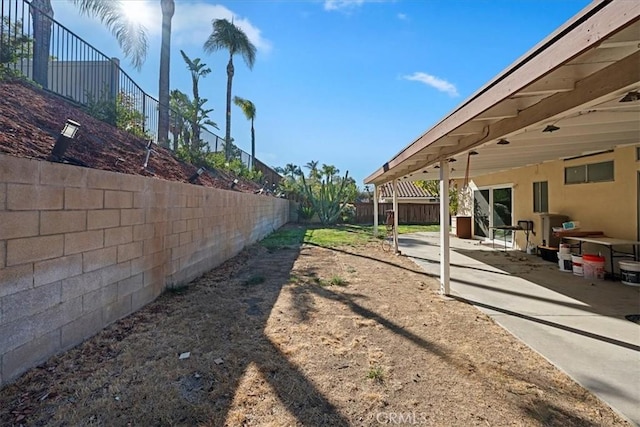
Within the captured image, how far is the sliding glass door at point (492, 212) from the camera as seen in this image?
1019cm

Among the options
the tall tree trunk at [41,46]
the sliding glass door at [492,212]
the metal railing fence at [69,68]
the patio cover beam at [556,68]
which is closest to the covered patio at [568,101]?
the patio cover beam at [556,68]

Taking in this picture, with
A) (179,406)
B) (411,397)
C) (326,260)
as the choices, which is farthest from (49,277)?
(326,260)

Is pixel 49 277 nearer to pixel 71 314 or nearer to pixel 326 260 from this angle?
pixel 71 314

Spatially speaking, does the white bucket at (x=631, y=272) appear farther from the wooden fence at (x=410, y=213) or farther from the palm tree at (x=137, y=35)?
the wooden fence at (x=410, y=213)

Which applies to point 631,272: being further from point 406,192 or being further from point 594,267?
point 406,192

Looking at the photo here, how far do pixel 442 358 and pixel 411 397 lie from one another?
750 millimetres

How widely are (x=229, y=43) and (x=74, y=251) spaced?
17526mm

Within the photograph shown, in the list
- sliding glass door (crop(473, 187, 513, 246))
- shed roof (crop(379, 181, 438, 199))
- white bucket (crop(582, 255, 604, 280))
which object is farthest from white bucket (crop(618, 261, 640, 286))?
shed roof (crop(379, 181, 438, 199))

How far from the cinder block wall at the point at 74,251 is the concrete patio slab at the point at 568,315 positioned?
4.16m

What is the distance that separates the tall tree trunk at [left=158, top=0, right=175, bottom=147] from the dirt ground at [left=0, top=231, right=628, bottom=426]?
19.0 ft

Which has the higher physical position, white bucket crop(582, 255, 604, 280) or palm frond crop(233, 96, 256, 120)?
palm frond crop(233, 96, 256, 120)

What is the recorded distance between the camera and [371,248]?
998 cm

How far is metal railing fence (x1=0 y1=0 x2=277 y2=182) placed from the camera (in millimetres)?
5238

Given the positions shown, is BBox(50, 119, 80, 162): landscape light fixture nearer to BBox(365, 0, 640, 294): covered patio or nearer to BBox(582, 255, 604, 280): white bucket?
BBox(365, 0, 640, 294): covered patio
